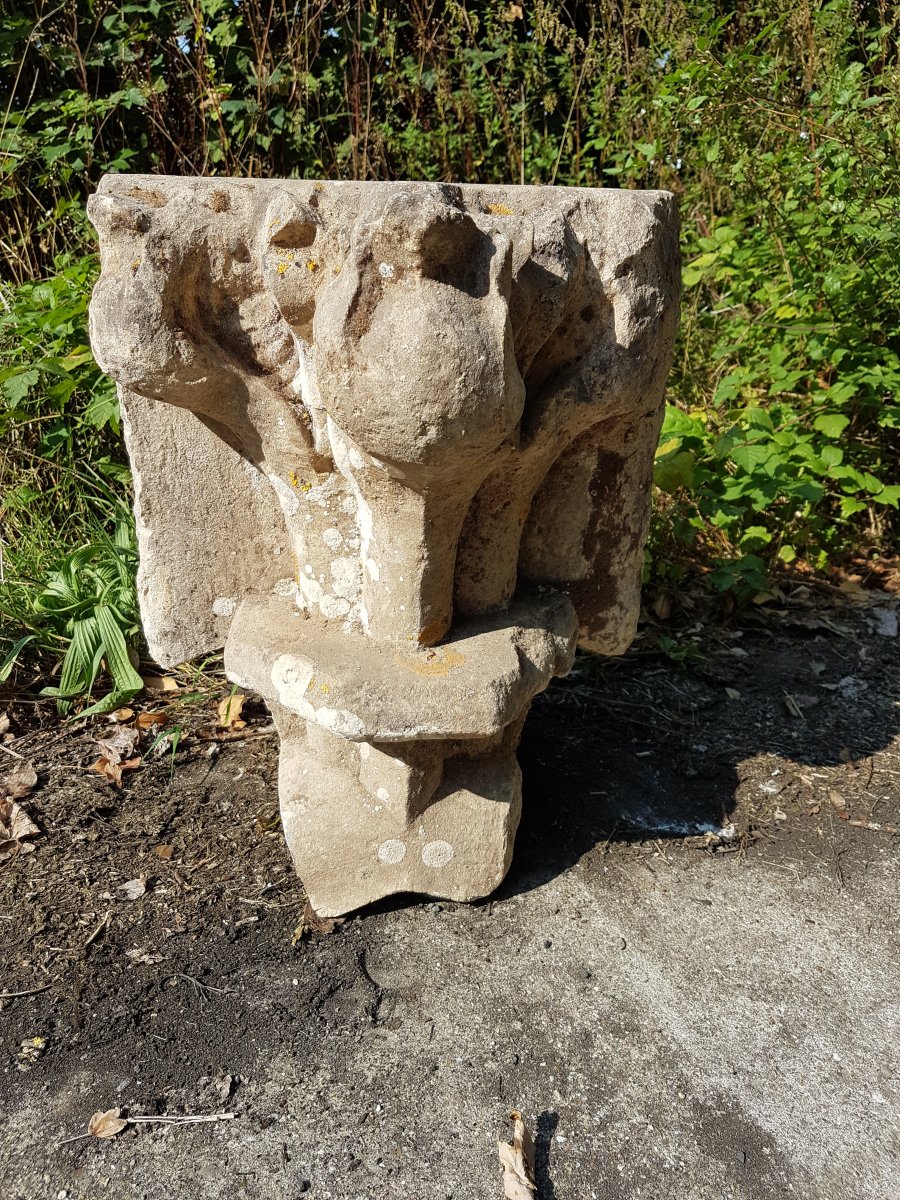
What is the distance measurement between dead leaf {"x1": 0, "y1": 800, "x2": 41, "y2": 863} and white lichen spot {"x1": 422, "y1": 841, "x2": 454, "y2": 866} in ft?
2.91

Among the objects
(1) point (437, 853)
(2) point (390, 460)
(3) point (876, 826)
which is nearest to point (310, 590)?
(2) point (390, 460)

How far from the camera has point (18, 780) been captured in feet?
7.60

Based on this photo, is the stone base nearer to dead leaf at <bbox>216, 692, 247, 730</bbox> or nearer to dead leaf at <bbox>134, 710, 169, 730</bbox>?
dead leaf at <bbox>216, 692, 247, 730</bbox>

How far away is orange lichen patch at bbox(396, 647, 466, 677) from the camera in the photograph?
64.5 inches

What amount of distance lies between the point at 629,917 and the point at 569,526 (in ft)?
2.50

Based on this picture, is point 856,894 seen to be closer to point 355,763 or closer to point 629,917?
point 629,917

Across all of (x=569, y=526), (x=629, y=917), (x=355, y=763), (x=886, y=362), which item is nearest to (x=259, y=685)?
(x=355, y=763)

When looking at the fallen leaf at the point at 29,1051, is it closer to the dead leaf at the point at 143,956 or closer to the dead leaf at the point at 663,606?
the dead leaf at the point at 143,956

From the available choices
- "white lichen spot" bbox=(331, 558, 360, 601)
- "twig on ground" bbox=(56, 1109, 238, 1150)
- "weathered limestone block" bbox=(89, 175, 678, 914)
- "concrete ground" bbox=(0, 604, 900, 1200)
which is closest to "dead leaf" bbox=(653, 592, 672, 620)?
"concrete ground" bbox=(0, 604, 900, 1200)

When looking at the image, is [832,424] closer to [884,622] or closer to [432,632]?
[884,622]

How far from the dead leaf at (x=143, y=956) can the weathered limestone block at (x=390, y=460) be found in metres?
0.30

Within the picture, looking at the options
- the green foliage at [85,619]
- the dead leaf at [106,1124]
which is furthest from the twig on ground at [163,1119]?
the green foliage at [85,619]

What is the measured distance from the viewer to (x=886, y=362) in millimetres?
3244

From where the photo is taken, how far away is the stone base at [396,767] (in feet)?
5.46
